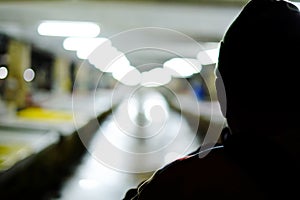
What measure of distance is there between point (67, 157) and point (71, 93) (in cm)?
1304

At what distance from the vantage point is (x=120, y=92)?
32.9m

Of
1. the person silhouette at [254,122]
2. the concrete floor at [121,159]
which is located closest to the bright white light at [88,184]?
the concrete floor at [121,159]

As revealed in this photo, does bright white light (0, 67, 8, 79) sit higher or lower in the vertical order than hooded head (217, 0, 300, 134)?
lower

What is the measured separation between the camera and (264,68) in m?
0.86

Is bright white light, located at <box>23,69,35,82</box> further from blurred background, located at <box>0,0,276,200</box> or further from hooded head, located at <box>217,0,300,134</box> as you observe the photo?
hooded head, located at <box>217,0,300,134</box>

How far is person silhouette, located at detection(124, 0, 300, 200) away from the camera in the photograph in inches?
31.3

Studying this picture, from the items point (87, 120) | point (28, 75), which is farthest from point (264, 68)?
point (28, 75)

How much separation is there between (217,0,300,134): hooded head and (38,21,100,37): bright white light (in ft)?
23.4

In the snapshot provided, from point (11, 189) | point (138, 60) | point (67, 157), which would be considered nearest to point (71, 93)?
point (138, 60)

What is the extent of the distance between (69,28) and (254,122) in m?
7.89

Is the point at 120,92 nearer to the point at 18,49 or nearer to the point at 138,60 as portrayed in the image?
the point at 138,60

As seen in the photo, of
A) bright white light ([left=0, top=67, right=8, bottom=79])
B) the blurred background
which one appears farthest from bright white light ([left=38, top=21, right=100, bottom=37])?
bright white light ([left=0, top=67, right=8, bottom=79])

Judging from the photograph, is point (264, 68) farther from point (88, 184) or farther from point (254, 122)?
point (88, 184)

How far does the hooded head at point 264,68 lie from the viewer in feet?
2.77
